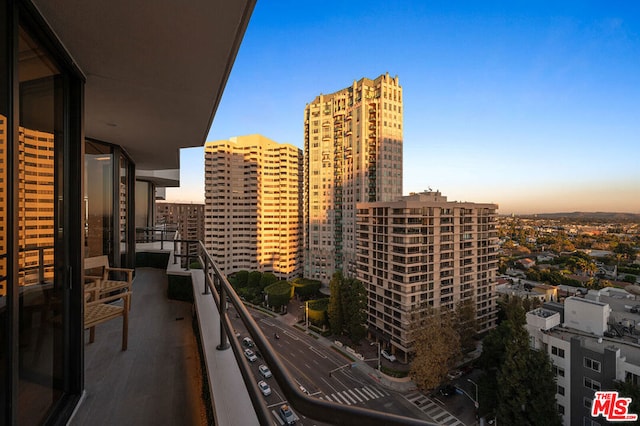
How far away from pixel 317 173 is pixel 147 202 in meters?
24.3

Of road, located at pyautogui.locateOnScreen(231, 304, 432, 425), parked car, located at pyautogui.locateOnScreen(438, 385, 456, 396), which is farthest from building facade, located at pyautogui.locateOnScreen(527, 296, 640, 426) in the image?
road, located at pyautogui.locateOnScreen(231, 304, 432, 425)

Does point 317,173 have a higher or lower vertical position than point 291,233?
higher

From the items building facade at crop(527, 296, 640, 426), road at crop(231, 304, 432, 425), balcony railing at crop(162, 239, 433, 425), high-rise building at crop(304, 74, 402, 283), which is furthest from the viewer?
high-rise building at crop(304, 74, 402, 283)

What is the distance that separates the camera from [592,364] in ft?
34.5

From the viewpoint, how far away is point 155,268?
6969 mm

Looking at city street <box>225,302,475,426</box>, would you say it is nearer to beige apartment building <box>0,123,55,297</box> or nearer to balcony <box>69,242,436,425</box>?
balcony <box>69,242,436,425</box>

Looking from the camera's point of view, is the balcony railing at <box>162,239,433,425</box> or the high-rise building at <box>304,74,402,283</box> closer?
the balcony railing at <box>162,239,433,425</box>

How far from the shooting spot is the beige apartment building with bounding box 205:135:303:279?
36.9m

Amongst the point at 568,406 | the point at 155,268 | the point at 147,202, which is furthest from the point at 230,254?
the point at 568,406

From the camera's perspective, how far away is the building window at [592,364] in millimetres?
Answer: 10320

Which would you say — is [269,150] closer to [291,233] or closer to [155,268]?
[291,233]

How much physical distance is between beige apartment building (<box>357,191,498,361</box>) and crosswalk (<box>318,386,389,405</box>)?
10.4 ft

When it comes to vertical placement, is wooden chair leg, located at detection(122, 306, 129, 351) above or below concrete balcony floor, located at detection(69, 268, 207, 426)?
above

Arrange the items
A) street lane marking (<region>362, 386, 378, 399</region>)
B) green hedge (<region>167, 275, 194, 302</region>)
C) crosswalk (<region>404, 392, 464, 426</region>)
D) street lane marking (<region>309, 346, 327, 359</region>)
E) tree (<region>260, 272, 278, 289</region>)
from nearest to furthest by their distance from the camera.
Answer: green hedge (<region>167, 275, 194, 302</region>) < crosswalk (<region>404, 392, 464, 426</region>) < street lane marking (<region>362, 386, 378, 399</region>) < street lane marking (<region>309, 346, 327, 359</region>) < tree (<region>260, 272, 278, 289</region>)
